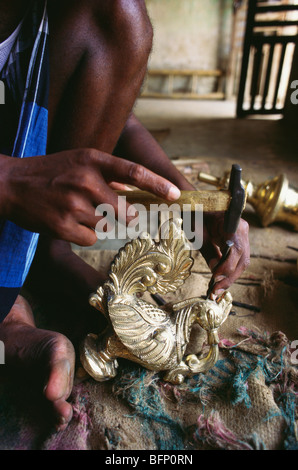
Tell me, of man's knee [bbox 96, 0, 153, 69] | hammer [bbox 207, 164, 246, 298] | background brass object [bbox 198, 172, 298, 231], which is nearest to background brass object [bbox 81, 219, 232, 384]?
hammer [bbox 207, 164, 246, 298]

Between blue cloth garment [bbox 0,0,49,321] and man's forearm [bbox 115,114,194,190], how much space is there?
40cm

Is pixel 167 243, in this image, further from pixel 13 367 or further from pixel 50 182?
pixel 13 367

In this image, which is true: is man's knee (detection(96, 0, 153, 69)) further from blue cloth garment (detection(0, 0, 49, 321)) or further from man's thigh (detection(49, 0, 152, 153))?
blue cloth garment (detection(0, 0, 49, 321))

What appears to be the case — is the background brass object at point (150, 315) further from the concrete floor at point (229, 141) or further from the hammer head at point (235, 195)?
the concrete floor at point (229, 141)

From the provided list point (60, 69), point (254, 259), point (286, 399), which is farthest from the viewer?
point (254, 259)

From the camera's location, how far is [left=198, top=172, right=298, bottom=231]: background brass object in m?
1.72

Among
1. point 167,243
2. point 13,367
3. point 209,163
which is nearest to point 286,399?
point 167,243

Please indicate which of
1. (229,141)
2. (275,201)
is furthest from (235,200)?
(229,141)

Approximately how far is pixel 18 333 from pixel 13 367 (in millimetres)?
85

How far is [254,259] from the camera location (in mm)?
1550

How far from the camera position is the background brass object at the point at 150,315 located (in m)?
0.90

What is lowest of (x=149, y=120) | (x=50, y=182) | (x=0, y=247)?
(x=149, y=120)

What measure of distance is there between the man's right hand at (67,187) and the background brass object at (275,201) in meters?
1.13

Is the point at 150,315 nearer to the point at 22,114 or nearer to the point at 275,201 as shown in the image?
the point at 22,114
